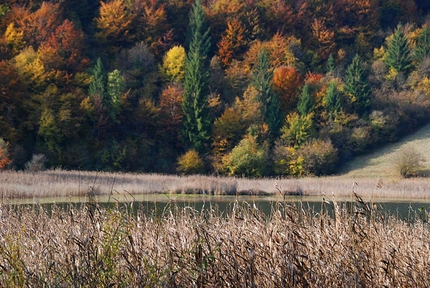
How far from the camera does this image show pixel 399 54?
5291 cm

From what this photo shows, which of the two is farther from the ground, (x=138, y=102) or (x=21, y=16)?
(x=21, y=16)

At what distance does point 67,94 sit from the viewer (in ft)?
139

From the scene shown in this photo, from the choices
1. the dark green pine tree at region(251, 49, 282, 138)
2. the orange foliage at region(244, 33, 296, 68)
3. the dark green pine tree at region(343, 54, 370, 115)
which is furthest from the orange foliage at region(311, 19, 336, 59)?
the dark green pine tree at region(251, 49, 282, 138)

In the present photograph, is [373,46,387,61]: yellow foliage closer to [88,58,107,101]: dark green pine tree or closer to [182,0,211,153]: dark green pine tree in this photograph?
[182,0,211,153]: dark green pine tree

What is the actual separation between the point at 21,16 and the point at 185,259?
41.8m

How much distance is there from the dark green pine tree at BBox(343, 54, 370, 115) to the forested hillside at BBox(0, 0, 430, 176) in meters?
0.08

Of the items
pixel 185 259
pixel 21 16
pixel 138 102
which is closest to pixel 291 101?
pixel 138 102

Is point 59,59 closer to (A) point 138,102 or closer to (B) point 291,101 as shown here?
(A) point 138,102

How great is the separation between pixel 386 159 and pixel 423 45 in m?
13.3

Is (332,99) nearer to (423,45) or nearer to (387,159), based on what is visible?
(387,159)

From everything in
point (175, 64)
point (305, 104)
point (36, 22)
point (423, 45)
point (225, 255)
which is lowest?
point (305, 104)

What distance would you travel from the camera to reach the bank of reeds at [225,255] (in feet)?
23.6

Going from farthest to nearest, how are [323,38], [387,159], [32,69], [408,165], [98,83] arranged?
[323,38] < [387,159] < [98,83] < [32,69] < [408,165]

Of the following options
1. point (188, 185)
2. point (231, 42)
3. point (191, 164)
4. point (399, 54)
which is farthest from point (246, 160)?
point (399, 54)
